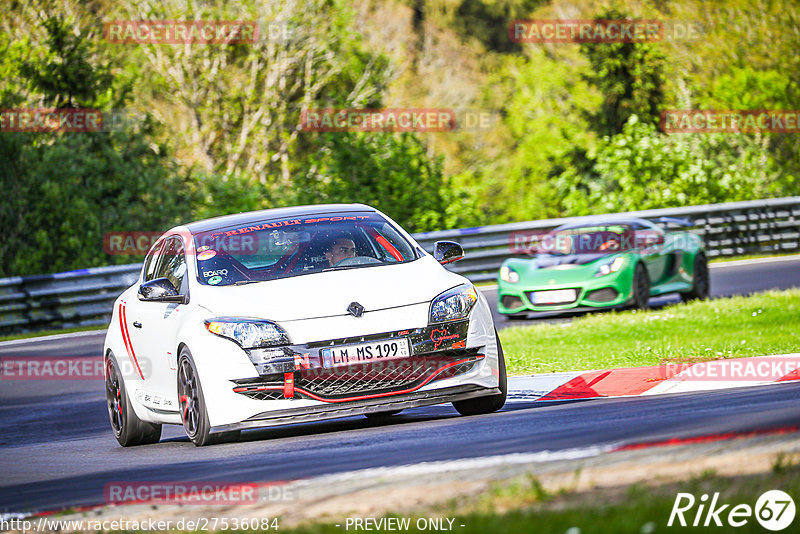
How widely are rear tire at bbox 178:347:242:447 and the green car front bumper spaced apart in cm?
963

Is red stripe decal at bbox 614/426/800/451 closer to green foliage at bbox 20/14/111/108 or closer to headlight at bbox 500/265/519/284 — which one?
headlight at bbox 500/265/519/284

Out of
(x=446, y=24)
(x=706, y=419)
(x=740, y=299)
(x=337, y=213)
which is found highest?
(x=446, y=24)

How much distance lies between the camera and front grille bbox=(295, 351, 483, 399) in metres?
8.39

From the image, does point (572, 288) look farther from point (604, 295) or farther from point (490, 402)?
point (490, 402)

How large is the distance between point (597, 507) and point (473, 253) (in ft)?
65.5

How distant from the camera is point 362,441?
322 inches

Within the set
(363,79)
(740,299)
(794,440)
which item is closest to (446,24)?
(363,79)

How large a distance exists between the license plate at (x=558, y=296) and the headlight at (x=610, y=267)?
1.44 ft

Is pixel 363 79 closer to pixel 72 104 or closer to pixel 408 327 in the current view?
A: pixel 72 104

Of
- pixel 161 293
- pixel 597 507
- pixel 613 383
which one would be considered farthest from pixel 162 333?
pixel 597 507

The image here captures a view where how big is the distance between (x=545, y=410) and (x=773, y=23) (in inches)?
1328

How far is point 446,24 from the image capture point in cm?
6706

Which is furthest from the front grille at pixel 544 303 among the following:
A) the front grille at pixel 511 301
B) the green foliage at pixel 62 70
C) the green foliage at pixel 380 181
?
the green foliage at pixel 62 70

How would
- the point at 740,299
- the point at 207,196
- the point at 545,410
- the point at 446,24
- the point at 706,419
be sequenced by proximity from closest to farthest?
the point at 706,419, the point at 545,410, the point at 740,299, the point at 207,196, the point at 446,24
